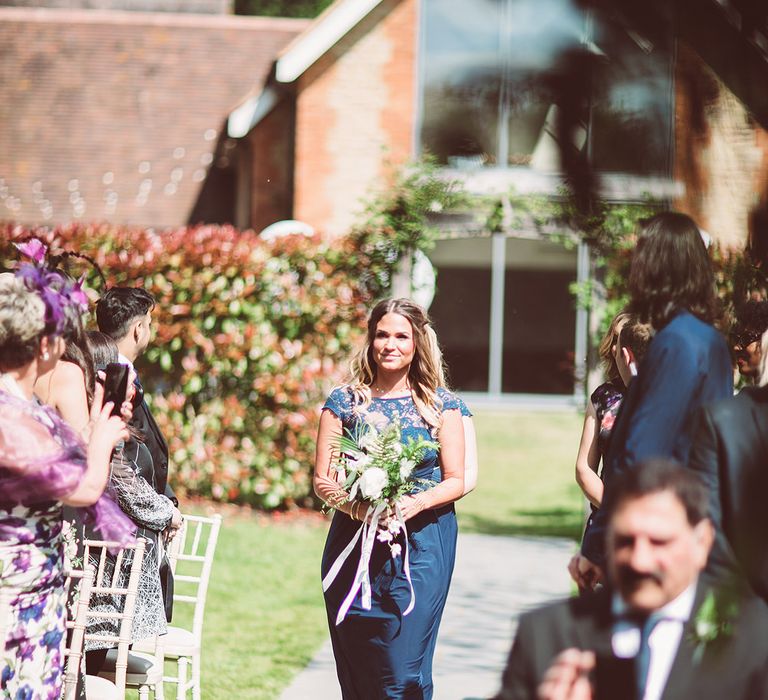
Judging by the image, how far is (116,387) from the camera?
3.34m

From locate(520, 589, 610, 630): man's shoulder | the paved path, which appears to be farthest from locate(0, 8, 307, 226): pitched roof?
locate(520, 589, 610, 630): man's shoulder

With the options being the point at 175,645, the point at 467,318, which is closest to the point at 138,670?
the point at 175,645

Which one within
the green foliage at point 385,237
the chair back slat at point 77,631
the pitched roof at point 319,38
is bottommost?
the chair back slat at point 77,631

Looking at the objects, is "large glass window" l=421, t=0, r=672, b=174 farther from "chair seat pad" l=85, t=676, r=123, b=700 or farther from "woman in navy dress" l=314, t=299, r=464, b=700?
"woman in navy dress" l=314, t=299, r=464, b=700

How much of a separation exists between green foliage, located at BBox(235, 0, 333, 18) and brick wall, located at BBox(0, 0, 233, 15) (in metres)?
7.15

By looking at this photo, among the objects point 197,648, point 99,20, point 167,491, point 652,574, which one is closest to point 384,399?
point 167,491

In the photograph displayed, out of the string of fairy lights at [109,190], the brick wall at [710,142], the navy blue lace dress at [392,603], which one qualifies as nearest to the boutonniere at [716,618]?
the brick wall at [710,142]

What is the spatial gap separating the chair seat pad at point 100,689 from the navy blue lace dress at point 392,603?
3.03 feet

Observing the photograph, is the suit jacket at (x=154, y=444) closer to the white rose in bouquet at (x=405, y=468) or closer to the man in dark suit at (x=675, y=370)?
the white rose in bouquet at (x=405, y=468)

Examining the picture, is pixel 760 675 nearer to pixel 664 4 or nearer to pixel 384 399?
pixel 664 4

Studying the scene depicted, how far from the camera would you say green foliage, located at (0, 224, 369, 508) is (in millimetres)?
10086

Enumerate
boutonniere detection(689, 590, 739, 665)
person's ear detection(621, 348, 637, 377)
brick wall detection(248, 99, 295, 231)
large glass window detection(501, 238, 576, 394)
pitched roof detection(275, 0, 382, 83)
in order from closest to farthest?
boutonniere detection(689, 590, 739, 665) < person's ear detection(621, 348, 637, 377) < pitched roof detection(275, 0, 382, 83) < brick wall detection(248, 99, 295, 231) < large glass window detection(501, 238, 576, 394)

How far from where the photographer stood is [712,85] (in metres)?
1.23

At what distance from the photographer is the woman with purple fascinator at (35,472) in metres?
3.03
